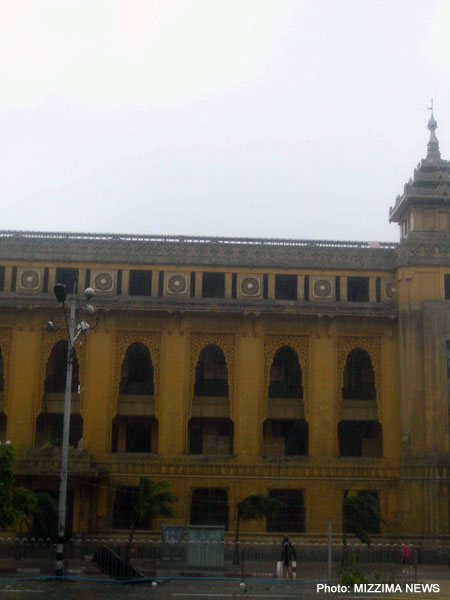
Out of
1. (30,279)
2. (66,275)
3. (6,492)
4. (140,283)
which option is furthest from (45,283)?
(6,492)

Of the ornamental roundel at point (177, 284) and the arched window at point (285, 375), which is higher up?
the ornamental roundel at point (177, 284)

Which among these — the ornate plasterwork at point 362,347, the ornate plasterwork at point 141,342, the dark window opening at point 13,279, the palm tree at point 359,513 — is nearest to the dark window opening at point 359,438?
the ornate plasterwork at point 362,347

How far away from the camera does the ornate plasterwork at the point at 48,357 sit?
44406 millimetres

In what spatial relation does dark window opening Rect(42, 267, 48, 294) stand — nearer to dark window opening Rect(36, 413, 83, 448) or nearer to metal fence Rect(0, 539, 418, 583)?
dark window opening Rect(36, 413, 83, 448)

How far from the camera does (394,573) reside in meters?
27.2

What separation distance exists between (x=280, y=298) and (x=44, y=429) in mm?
14382

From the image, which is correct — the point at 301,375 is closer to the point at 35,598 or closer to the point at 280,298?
the point at 280,298

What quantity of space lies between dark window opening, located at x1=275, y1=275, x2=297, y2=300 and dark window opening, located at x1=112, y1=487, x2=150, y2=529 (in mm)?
12691

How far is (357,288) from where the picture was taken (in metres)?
45.8

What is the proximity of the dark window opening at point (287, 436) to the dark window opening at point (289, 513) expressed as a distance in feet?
7.74

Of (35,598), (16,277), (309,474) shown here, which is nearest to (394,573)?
(35,598)

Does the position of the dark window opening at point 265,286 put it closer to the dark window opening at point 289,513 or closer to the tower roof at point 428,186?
the tower roof at point 428,186

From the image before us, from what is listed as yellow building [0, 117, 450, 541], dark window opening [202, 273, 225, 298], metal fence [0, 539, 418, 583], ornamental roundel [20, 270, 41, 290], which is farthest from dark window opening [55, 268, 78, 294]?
metal fence [0, 539, 418, 583]

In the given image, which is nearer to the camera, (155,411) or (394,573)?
(394,573)
